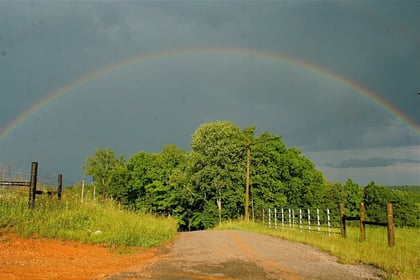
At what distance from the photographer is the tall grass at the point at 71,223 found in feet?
43.4

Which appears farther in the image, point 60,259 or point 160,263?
point 60,259

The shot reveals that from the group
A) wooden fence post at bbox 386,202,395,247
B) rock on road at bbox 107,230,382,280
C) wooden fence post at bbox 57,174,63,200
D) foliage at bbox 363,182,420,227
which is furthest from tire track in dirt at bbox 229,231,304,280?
foliage at bbox 363,182,420,227

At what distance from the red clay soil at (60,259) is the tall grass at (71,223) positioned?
0.58 meters

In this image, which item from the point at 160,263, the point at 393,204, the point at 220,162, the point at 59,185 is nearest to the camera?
the point at 160,263

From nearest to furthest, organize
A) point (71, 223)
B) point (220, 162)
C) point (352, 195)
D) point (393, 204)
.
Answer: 1. point (71, 223)
2. point (220, 162)
3. point (393, 204)
4. point (352, 195)

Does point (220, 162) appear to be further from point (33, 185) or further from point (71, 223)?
point (71, 223)

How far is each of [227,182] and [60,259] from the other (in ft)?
138

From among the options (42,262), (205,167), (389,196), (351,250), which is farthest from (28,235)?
(389,196)

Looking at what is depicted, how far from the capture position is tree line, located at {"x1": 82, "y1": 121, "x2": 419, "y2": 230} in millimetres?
51656

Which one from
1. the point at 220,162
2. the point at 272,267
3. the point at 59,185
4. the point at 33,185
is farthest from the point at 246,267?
the point at 220,162

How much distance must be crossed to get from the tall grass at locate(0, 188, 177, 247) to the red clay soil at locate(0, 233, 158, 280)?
0.58 m

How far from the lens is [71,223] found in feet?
47.1

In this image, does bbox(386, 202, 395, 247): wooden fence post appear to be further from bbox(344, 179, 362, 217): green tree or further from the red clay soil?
bbox(344, 179, 362, 217): green tree

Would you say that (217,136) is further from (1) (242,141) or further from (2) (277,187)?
(2) (277,187)
